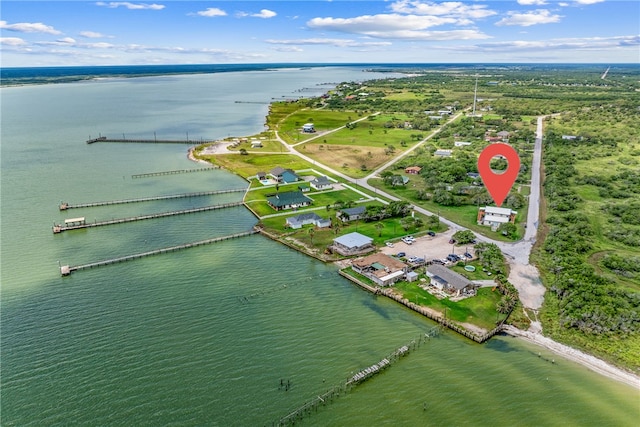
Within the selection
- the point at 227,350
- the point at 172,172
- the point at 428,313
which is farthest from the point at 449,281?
the point at 172,172

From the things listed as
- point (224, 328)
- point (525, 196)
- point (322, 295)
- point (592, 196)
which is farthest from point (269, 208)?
point (592, 196)

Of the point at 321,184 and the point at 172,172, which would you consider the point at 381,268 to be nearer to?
the point at 321,184

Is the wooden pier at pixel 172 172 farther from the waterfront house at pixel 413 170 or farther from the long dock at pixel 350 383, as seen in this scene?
the long dock at pixel 350 383

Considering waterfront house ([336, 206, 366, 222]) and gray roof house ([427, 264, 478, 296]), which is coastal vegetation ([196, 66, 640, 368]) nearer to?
waterfront house ([336, 206, 366, 222])

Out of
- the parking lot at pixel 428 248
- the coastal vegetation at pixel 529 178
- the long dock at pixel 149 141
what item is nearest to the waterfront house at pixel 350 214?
the coastal vegetation at pixel 529 178

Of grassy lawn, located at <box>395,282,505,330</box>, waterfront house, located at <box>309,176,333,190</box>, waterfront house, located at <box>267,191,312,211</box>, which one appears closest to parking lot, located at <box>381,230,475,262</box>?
grassy lawn, located at <box>395,282,505,330</box>

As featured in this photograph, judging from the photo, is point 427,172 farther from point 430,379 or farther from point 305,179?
point 430,379
